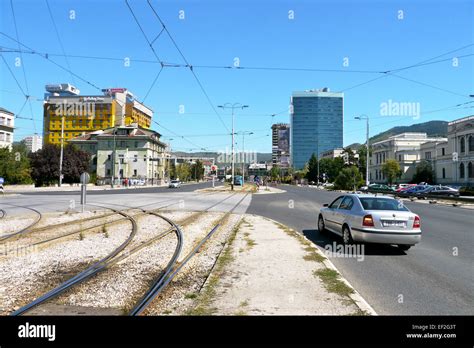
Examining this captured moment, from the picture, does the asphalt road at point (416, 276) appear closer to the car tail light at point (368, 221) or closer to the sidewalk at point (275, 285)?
the sidewalk at point (275, 285)

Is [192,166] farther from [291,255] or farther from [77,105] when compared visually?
[291,255]

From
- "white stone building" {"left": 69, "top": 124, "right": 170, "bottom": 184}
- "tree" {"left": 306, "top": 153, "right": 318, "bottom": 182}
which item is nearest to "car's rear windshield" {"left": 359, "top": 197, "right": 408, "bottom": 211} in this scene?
"white stone building" {"left": 69, "top": 124, "right": 170, "bottom": 184}

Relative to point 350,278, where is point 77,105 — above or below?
above

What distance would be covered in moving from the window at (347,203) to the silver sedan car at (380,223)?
2.0 inches

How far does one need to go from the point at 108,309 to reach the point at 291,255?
4596 millimetres

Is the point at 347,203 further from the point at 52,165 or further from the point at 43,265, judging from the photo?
the point at 52,165

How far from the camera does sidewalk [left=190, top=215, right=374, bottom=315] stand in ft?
16.2

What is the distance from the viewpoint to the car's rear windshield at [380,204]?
9.53 m

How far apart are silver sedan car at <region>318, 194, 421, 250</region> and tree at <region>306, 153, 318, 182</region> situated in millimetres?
111913

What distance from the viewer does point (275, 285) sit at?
6102mm
